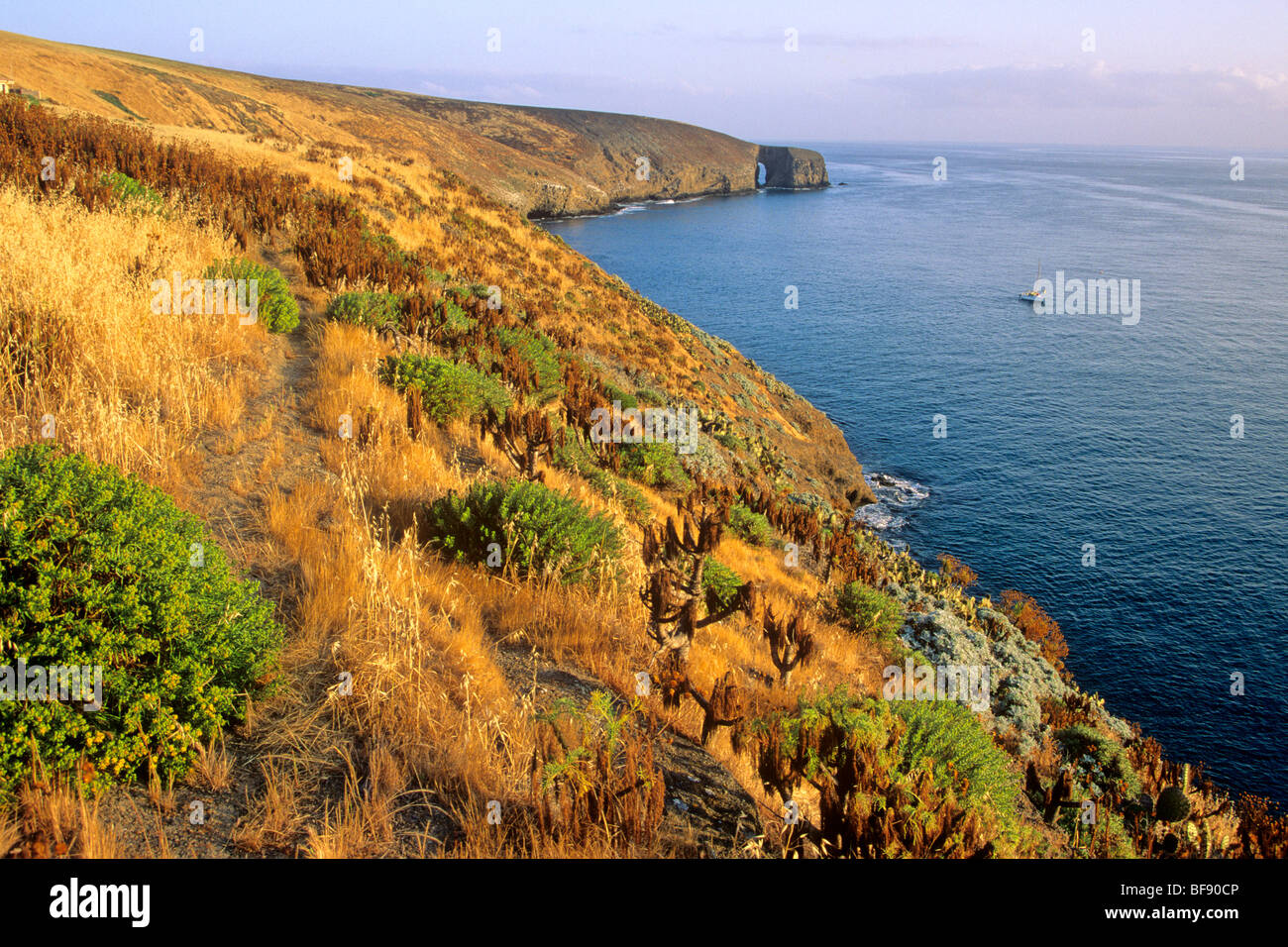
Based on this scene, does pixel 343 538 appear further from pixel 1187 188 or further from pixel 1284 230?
pixel 1187 188

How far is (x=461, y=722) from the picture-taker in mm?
3566

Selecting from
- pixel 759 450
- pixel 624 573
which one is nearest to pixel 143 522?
pixel 624 573

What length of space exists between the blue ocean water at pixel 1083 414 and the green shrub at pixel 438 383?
20.3 metres

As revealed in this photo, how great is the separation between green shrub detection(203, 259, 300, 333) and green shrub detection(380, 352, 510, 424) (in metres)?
1.79

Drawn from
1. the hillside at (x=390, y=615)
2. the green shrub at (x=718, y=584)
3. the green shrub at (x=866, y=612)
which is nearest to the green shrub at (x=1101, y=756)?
the hillside at (x=390, y=615)

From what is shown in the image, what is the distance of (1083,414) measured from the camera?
125ft

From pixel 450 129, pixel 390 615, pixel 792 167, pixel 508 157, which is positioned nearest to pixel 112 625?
pixel 390 615

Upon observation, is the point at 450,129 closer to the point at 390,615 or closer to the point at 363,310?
the point at 363,310

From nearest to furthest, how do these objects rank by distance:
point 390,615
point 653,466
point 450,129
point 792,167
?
point 390,615
point 653,466
point 450,129
point 792,167

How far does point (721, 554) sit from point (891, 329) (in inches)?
1848

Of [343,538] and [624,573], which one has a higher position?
[343,538]

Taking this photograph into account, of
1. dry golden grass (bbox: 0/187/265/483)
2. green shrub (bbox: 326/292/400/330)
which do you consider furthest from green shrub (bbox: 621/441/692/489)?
dry golden grass (bbox: 0/187/265/483)

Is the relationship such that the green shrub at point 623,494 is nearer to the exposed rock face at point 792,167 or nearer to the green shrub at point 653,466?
the green shrub at point 653,466

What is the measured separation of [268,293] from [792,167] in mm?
165180
